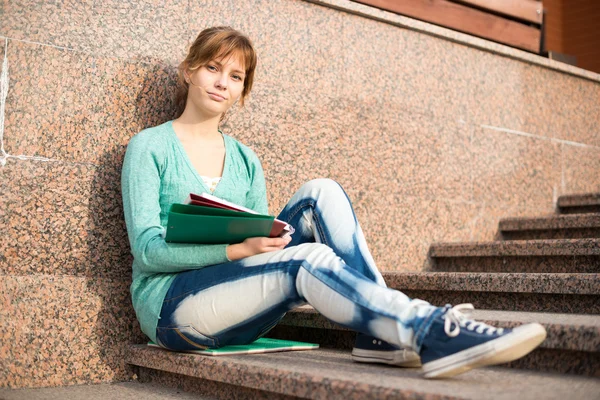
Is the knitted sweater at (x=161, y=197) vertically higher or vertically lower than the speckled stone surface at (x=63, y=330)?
higher

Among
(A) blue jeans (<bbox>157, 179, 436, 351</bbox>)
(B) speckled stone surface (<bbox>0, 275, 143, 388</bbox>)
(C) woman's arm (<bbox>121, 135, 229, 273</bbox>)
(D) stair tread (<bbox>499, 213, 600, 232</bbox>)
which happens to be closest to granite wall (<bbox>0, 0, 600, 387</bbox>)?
(B) speckled stone surface (<bbox>0, 275, 143, 388</bbox>)

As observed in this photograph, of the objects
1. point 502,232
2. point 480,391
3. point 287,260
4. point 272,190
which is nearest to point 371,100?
point 272,190

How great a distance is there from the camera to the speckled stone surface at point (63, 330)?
298cm

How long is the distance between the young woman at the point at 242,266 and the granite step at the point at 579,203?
2.80 metres

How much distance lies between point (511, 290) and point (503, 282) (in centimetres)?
5

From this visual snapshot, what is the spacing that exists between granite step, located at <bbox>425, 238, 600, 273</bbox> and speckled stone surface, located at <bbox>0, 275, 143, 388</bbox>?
6.74 feet

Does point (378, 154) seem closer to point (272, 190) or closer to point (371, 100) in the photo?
point (371, 100)

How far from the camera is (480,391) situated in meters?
1.97

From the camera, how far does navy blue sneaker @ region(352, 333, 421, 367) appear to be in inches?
96.2

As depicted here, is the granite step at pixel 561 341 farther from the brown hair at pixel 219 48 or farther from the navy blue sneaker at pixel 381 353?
the brown hair at pixel 219 48

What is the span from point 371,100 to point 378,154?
1.10ft

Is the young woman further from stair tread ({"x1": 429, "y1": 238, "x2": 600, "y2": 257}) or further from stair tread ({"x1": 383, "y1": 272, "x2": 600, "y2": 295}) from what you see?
stair tread ({"x1": 429, "y1": 238, "x2": 600, "y2": 257})

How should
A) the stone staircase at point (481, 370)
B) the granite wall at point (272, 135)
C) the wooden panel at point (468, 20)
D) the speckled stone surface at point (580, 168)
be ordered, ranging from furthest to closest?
1. the speckled stone surface at point (580, 168)
2. the wooden panel at point (468, 20)
3. the granite wall at point (272, 135)
4. the stone staircase at point (481, 370)

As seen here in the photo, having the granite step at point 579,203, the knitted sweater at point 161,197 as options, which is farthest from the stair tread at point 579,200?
the knitted sweater at point 161,197
